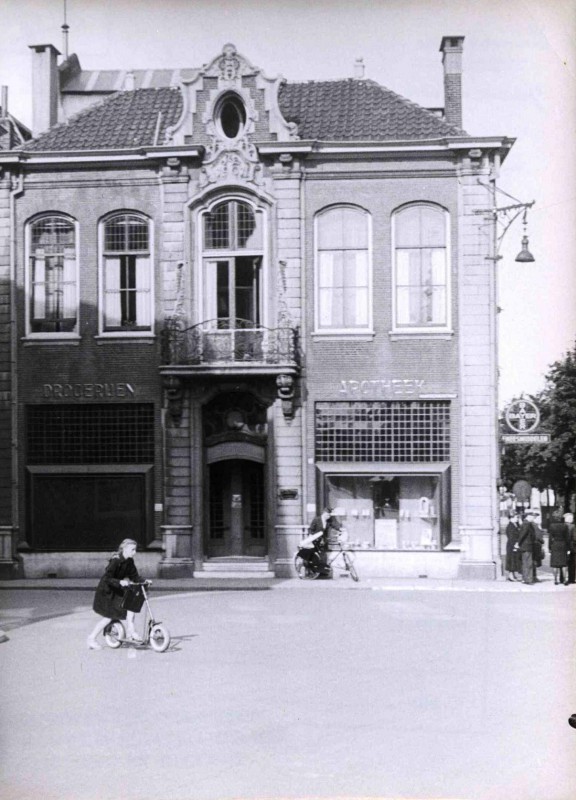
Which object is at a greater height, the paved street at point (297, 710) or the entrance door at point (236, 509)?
the entrance door at point (236, 509)

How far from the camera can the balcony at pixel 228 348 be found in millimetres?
26094

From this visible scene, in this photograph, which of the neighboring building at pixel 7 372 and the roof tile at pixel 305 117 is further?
the neighboring building at pixel 7 372

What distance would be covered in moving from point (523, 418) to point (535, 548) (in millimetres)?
3067

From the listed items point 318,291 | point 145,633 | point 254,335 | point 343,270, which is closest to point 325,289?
point 318,291

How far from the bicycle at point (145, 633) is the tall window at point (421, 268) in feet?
43.9

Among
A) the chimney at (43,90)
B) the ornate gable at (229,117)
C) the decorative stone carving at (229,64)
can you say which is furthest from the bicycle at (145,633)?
the chimney at (43,90)

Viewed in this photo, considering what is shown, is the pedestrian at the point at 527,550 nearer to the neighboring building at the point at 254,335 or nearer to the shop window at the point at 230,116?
the neighboring building at the point at 254,335

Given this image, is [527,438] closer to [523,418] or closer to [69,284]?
[523,418]

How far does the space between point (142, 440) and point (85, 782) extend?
738 inches

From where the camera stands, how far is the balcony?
26094 millimetres

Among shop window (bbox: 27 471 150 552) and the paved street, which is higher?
shop window (bbox: 27 471 150 552)

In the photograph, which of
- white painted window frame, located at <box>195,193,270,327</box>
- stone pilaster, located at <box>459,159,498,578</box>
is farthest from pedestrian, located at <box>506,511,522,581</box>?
white painted window frame, located at <box>195,193,270,327</box>

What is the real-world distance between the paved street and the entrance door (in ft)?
26.0

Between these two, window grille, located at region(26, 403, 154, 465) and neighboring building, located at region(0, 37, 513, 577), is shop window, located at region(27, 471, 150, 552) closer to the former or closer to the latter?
neighboring building, located at region(0, 37, 513, 577)
